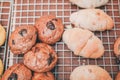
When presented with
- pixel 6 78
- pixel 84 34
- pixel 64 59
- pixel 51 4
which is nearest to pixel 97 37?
pixel 84 34

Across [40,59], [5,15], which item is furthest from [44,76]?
[5,15]

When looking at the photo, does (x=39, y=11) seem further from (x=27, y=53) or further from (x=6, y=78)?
(x=6, y=78)

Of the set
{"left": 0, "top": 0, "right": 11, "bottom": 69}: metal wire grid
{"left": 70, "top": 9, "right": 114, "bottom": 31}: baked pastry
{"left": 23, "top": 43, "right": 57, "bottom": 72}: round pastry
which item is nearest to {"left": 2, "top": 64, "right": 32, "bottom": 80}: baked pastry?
{"left": 23, "top": 43, "right": 57, "bottom": 72}: round pastry

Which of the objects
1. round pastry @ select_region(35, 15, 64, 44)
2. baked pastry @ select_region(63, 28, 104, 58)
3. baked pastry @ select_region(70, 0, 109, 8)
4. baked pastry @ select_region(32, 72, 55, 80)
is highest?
baked pastry @ select_region(70, 0, 109, 8)

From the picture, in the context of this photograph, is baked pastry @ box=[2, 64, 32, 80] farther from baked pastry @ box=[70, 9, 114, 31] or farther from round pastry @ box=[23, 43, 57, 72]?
baked pastry @ box=[70, 9, 114, 31]

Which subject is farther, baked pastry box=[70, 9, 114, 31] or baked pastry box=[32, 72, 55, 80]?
baked pastry box=[70, 9, 114, 31]

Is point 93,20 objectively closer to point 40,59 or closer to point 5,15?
point 40,59
